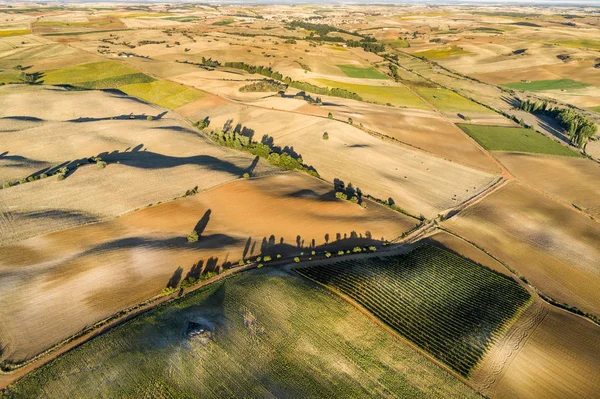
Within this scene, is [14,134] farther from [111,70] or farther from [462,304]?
[462,304]

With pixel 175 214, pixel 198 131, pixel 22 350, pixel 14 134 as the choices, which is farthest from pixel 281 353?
pixel 14 134

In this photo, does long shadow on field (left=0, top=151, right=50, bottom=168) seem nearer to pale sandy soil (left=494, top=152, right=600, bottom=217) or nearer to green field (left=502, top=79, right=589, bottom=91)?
pale sandy soil (left=494, top=152, right=600, bottom=217)

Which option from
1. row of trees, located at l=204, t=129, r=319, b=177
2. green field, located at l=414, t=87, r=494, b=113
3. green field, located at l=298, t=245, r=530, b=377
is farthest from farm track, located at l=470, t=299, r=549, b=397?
green field, located at l=414, t=87, r=494, b=113

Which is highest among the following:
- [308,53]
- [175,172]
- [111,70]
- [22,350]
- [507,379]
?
[308,53]

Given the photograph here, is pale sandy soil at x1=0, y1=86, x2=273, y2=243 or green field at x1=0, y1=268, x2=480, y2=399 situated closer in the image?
green field at x1=0, y1=268, x2=480, y2=399

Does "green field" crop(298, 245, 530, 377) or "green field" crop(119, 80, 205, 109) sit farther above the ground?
"green field" crop(119, 80, 205, 109)

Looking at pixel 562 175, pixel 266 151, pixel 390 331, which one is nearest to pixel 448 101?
pixel 562 175
